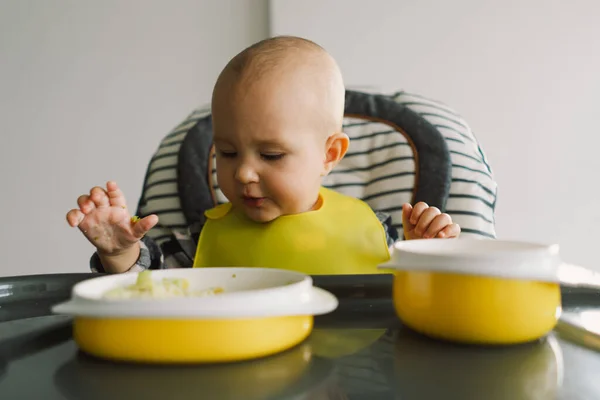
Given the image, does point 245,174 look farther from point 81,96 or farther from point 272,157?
point 81,96

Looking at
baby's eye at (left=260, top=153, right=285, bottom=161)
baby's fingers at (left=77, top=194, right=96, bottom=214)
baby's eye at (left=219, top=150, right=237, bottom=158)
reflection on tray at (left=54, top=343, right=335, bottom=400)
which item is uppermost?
baby's eye at (left=219, top=150, right=237, bottom=158)

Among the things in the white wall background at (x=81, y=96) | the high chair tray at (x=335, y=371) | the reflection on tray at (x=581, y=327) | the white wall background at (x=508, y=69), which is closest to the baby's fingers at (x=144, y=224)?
the high chair tray at (x=335, y=371)

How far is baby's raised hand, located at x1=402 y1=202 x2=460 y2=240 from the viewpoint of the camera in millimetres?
913

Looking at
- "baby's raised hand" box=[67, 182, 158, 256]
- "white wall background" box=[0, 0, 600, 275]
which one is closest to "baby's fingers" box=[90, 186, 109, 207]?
"baby's raised hand" box=[67, 182, 158, 256]

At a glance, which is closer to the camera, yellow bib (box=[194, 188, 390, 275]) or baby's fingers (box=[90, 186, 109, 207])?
baby's fingers (box=[90, 186, 109, 207])

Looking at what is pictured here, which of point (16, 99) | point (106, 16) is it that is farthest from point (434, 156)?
point (16, 99)

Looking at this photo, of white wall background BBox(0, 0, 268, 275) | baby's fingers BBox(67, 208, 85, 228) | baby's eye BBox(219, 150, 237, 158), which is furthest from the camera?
white wall background BBox(0, 0, 268, 275)

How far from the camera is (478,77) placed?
205cm

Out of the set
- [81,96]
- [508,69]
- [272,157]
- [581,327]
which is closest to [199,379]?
[581,327]

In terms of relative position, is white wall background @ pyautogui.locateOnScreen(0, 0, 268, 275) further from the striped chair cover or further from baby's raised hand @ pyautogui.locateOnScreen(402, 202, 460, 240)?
baby's raised hand @ pyautogui.locateOnScreen(402, 202, 460, 240)

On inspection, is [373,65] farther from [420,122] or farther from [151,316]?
[151,316]

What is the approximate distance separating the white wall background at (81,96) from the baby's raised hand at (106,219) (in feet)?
4.49

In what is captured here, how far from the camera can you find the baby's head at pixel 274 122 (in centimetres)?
100

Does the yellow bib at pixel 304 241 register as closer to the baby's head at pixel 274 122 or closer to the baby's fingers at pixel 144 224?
the baby's head at pixel 274 122
